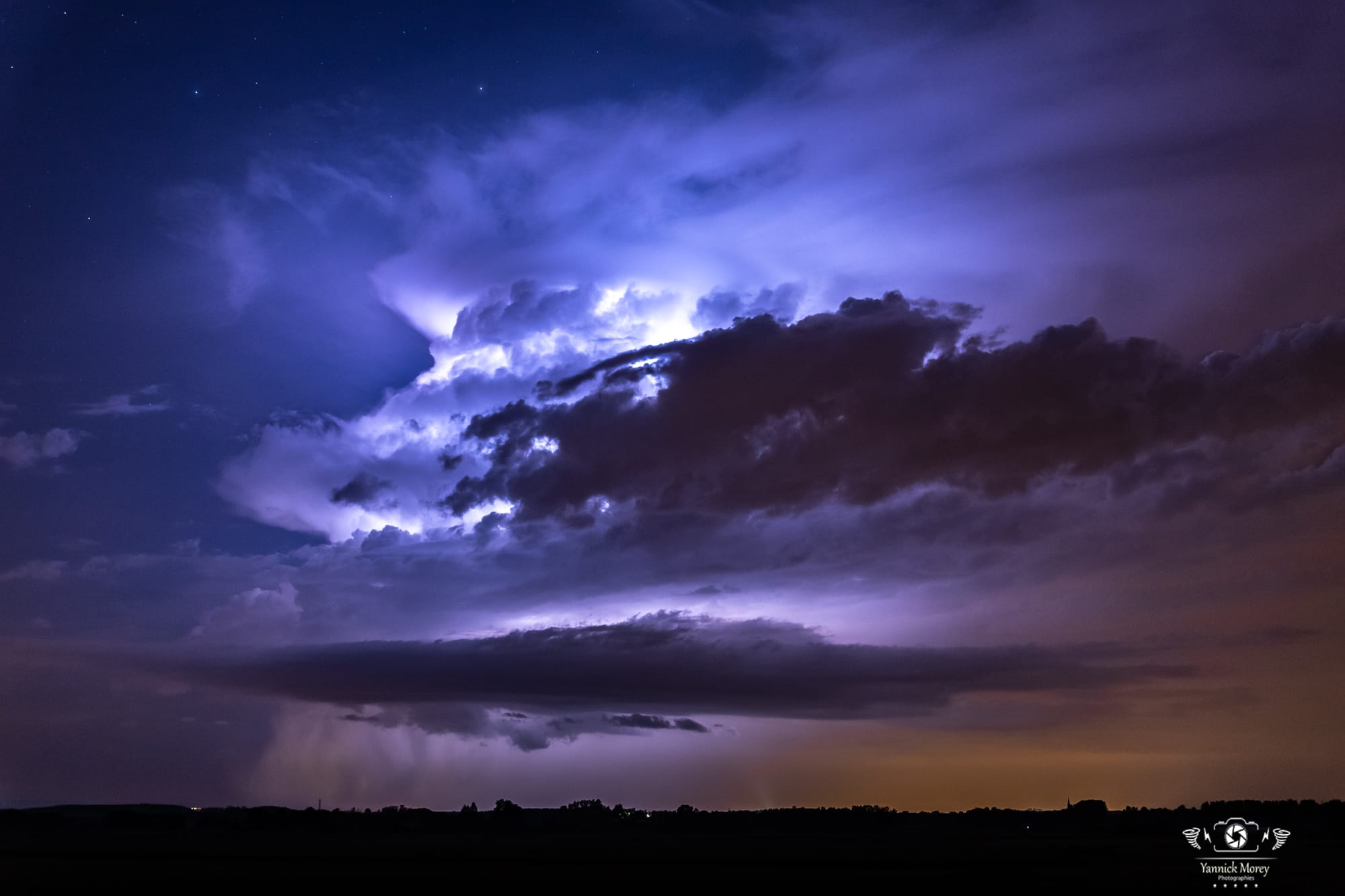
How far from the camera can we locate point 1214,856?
327 ft

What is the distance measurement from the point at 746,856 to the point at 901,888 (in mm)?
46947

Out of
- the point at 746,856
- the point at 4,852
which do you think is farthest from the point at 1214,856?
the point at 4,852

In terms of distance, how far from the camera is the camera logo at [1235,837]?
86812 millimetres

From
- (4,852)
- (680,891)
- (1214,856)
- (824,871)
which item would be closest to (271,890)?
(680,891)

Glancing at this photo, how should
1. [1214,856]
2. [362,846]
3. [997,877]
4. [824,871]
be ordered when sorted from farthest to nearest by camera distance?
[362,846]
[1214,856]
[824,871]
[997,877]

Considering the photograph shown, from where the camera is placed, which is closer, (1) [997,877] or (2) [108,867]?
(1) [997,877]

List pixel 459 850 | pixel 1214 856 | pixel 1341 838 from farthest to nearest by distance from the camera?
pixel 1341 838, pixel 459 850, pixel 1214 856

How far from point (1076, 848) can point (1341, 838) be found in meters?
50.2

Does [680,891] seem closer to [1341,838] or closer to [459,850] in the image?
[459,850]

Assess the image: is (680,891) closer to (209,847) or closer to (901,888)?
(901,888)

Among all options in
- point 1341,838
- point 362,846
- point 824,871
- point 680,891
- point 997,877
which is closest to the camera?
point 680,891

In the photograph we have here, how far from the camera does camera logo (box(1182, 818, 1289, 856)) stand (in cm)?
8681

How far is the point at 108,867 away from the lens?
288ft

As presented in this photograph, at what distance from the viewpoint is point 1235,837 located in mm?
88750
